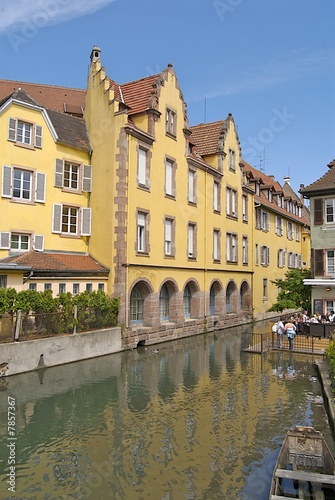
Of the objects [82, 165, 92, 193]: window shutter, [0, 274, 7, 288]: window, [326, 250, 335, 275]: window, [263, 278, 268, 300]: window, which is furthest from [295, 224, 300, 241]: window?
[0, 274, 7, 288]: window

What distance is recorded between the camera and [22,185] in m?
22.7

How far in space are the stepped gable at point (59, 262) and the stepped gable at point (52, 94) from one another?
77.4ft

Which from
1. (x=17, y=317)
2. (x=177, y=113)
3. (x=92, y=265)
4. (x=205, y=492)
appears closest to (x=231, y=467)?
(x=205, y=492)

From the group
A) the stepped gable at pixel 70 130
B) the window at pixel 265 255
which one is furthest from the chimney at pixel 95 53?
the window at pixel 265 255

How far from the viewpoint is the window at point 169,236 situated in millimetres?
28016

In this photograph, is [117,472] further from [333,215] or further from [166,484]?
[333,215]

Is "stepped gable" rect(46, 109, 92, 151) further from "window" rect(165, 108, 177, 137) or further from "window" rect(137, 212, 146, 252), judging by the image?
"window" rect(165, 108, 177, 137)

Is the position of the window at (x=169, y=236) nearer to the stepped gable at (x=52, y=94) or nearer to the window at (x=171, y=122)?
the window at (x=171, y=122)

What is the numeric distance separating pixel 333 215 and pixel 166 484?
23942 millimetres

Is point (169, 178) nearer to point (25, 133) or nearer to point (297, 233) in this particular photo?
point (25, 133)

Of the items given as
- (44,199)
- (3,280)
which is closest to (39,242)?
(44,199)

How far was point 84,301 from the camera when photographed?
2111cm

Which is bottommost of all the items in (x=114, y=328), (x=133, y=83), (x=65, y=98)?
(x=114, y=328)

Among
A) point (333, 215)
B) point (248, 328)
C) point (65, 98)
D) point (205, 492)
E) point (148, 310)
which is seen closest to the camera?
point (205, 492)
